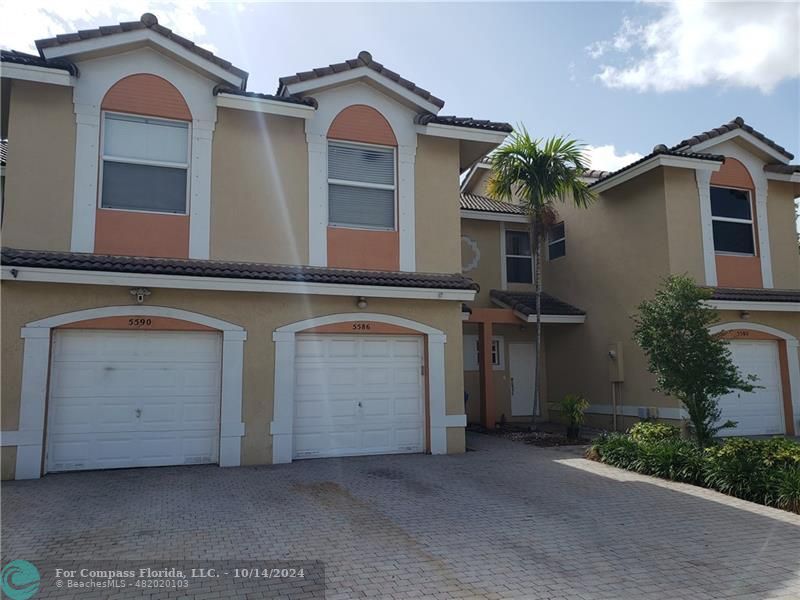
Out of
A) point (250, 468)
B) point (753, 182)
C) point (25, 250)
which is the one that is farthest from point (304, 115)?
point (753, 182)

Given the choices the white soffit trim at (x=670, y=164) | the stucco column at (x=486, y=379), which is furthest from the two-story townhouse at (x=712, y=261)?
the stucco column at (x=486, y=379)

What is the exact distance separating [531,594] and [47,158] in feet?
31.9

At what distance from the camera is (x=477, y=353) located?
640 inches

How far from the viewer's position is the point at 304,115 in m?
10.9

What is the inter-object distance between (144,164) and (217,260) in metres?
2.09

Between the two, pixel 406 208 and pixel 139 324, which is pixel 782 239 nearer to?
pixel 406 208

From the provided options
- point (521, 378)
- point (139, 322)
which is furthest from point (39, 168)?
point (521, 378)

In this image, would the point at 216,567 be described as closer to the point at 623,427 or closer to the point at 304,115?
the point at 304,115

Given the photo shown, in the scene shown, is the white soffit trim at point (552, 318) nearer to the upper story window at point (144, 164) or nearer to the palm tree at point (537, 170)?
the palm tree at point (537, 170)

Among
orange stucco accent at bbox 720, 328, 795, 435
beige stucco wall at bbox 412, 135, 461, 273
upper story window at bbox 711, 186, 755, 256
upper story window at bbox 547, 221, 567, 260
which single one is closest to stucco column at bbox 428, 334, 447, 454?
beige stucco wall at bbox 412, 135, 461, 273

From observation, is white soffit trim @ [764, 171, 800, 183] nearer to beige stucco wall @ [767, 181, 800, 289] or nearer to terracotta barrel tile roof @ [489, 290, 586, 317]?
beige stucco wall @ [767, 181, 800, 289]

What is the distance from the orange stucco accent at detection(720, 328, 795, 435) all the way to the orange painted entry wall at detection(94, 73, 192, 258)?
12.3 m

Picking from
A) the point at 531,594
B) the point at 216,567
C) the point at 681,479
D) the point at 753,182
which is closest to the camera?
the point at 531,594

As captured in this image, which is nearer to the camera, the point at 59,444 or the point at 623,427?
the point at 59,444
